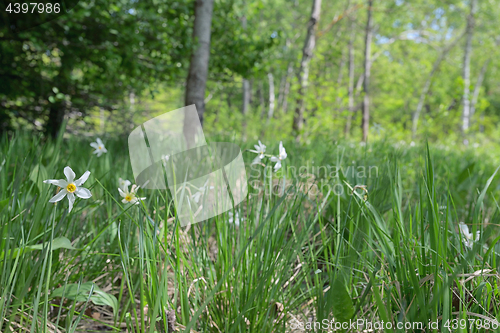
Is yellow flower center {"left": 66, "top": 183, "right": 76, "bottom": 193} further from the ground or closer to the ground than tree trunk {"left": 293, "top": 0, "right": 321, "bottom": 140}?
closer to the ground

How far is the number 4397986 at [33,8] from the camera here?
2.90 metres

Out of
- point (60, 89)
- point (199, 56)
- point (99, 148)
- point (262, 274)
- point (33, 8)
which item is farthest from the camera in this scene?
point (60, 89)

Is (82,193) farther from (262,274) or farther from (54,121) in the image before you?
(54,121)

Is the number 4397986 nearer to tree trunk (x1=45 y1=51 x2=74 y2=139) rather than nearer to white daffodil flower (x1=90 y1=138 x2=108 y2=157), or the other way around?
tree trunk (x1=45 y1=51 x2=74 y2=139)

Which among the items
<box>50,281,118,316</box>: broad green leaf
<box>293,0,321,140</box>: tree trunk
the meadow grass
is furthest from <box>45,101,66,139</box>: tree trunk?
<box>50,281,118,316</box>: broad green leaf

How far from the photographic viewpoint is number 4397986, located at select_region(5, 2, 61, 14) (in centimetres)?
290

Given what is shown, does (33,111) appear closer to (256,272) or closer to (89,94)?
(89,94)

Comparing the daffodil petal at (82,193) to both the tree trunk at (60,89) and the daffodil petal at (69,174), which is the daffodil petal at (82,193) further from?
the tree trunk at (60,89)

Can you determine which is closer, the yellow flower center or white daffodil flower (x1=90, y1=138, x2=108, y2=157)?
the yellow flower center

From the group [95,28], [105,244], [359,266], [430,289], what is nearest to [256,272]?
[359,266]

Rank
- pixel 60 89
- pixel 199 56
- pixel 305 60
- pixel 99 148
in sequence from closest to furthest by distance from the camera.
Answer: pixel 99 148 → pixel 199 56 → pixel 60 89 → pixel 305 60

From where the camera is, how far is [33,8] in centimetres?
296

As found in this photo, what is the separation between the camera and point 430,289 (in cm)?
73

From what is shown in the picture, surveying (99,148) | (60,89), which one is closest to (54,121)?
(60,89)
